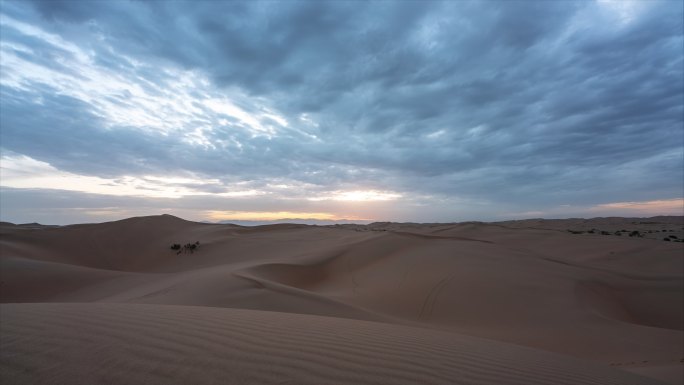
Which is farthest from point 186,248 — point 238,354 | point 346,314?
point 238,354

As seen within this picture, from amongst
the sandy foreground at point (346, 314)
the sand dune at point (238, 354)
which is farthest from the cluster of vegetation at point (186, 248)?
the sand dune at point (238, 354)

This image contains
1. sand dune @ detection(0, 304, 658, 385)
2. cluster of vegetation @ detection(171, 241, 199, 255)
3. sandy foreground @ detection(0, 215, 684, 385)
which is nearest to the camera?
sand dune @ detection(0, 304, 658, 385)

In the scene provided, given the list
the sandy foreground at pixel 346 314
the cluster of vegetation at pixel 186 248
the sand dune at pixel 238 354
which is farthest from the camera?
the cluster of vegetation at pixel 186 248

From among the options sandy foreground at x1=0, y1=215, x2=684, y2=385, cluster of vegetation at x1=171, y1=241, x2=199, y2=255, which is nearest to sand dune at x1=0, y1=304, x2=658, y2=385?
sandy foreground at x1=0, y1=215, x2=684, y2=385

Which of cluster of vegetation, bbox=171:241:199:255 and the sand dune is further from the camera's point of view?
cluster of vegetation, bbox=171:241:199:255

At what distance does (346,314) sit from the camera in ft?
18.2

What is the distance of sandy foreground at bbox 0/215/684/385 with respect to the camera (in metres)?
2.22

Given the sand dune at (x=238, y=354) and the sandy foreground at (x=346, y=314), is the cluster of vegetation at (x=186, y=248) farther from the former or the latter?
the sand dune at (x=238, y=354)

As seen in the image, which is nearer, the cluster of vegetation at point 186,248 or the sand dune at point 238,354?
the sand dune at point 238,354

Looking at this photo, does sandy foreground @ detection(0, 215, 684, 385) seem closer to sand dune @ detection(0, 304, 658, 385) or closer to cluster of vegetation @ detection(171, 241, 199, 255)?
sand dune @ detection(0, 304, 658, 385)

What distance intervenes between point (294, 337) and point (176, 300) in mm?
4464

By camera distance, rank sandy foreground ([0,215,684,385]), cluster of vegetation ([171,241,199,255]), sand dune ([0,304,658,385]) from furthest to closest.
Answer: cluster of vegetation ([171,241,199,255])
sandy foreground ([0,215,684,385])
sand dune ([0,304,658,385])

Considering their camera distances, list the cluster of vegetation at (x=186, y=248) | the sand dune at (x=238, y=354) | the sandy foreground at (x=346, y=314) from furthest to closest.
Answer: the cluster of vegetation at (x=186, y=248)
the sandy foreground at (x=346, y=314)
the sand dune at (x=238, y=354)

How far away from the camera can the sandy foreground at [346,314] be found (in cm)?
222
